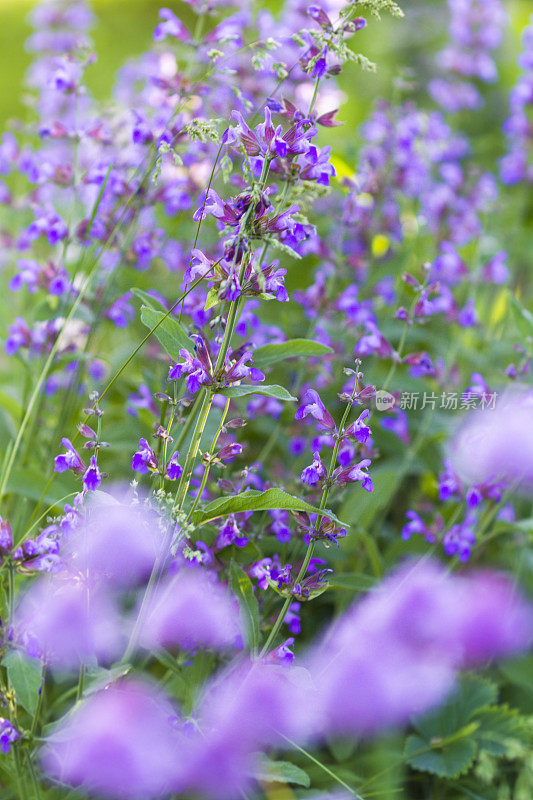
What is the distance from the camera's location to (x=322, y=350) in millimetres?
1059

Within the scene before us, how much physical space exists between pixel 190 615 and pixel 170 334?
0.39 m

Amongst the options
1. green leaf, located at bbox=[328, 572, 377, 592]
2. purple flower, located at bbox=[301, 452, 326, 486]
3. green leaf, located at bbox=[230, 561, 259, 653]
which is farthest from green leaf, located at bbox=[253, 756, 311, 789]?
purple flower, located at bbox=[301, 452, 326, 486]

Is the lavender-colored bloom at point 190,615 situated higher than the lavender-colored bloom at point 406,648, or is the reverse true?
the lavender-colored bloom at point 406,648

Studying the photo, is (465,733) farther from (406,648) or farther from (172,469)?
(406,648)

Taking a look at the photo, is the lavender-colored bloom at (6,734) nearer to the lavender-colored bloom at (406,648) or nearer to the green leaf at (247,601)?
the green leaf at (247,601)

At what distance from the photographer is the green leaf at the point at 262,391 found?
0.90 meters

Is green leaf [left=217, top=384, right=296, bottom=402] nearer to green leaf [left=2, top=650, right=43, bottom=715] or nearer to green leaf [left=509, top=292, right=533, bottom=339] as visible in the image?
green leaf [left=2, top=650, right=43, bottom=715]

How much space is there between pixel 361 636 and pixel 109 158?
3.89ft

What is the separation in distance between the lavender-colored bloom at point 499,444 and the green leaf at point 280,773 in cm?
44

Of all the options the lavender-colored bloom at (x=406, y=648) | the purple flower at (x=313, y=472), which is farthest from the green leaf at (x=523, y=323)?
the lavender-colored bloom at (x=406, y=648)

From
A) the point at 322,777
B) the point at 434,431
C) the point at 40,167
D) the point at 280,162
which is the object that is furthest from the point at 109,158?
the point at 322,777

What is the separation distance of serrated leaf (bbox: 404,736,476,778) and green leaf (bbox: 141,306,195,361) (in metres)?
0.69

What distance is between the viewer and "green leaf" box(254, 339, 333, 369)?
1054mm

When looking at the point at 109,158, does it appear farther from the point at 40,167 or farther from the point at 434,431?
the point at 434,431
